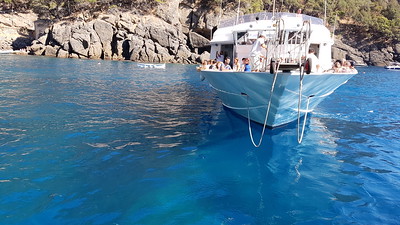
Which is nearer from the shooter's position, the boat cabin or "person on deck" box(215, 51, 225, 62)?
the boat cabin

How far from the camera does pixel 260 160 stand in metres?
9.34

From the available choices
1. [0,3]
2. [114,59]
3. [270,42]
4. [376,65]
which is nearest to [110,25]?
[114,59]

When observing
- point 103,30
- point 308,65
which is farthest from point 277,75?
point 103,30

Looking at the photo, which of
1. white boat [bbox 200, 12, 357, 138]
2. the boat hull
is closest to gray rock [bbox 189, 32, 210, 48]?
white boat [bbox 200, 12, 357, 138]

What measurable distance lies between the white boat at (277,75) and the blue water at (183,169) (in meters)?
1.07

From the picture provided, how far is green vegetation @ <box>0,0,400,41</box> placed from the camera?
68.6 meters

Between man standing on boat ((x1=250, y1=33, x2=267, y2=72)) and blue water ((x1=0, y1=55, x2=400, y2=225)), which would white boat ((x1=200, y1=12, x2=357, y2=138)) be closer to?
man standing on boat ((x1=250, y1=33, x2=267, y2=72))

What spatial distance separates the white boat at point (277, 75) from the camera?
Result: 9531 mm

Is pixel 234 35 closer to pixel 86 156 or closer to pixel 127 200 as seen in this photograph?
pixel 86 156

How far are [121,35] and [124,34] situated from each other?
0.86 metres

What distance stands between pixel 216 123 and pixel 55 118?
287 inches

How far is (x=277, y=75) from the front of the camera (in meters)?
9.41

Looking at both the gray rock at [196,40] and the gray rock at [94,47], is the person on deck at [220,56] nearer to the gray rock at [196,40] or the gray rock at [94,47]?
the gray rock at [94,47]

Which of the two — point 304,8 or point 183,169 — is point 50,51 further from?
point 304,8
